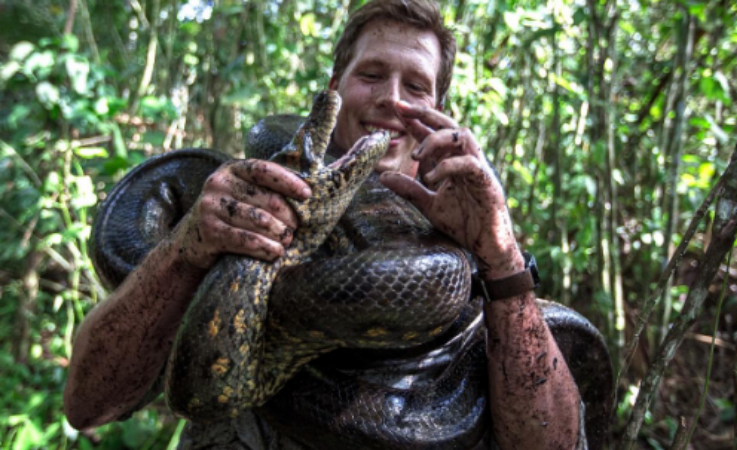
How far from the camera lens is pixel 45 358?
18.3ft

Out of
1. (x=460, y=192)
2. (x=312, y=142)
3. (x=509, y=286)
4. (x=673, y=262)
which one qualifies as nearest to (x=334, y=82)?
(x=312, y=142)

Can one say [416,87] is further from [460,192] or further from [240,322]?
[240,322]

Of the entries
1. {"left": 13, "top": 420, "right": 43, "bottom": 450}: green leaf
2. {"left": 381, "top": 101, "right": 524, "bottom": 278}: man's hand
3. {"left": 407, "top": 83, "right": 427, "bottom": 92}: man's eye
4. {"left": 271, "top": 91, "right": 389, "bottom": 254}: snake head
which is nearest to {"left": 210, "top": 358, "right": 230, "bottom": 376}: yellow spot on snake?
{"left": 271, "top": 91, "right": 389, "bottom": 254}: snake head

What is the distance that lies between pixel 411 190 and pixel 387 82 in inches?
19.8

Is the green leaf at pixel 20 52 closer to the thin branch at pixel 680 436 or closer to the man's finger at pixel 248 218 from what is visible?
the man's finger at pixel 248 218

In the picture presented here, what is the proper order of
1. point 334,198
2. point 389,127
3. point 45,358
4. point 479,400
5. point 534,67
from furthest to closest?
point 45,358 → point 534,67 → point 389,127 → point 479,400 → point 334,198

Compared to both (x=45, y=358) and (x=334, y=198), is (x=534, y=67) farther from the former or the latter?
(x=45, y=358)

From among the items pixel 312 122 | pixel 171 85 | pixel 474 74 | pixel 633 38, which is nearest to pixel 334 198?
pixel 312 122

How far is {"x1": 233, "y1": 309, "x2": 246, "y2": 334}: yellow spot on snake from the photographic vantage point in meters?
Result: 1.36

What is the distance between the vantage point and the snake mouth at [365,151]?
1.55 m

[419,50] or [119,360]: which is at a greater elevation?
[419,50]

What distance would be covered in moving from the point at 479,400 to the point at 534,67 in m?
4.20

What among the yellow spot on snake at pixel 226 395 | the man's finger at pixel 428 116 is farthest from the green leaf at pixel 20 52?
the yellow spot on snake at pixel 226 395

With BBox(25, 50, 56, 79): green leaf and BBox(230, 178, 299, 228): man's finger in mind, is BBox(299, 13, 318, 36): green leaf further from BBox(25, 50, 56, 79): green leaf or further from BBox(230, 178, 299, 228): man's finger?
BBox(230, 178, 299, 228): man's finger
